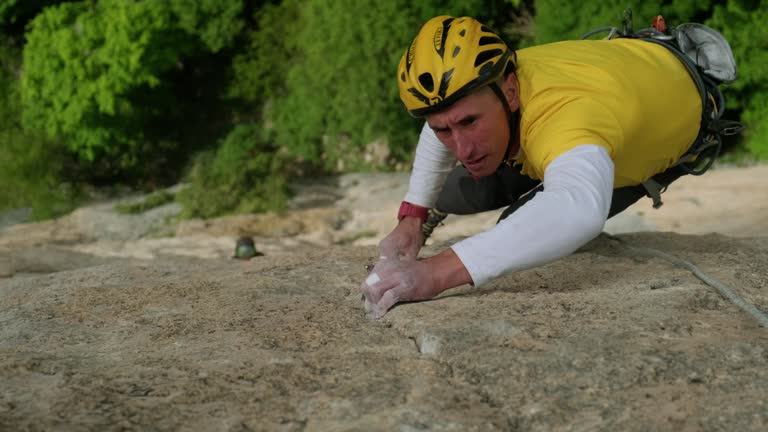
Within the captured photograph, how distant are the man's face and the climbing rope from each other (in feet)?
2.25

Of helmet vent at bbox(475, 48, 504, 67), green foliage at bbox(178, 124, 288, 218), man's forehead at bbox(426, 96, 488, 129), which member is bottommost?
green foliage at bbox(178, 124, 288, 218)

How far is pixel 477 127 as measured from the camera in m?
2.41

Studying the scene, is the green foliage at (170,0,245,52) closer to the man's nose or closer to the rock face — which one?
the rock face

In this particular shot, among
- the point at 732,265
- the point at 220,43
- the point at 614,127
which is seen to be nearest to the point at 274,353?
the point at 614,127

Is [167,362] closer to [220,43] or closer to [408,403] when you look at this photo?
[408,403]

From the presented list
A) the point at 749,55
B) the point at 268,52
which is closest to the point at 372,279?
the point at 749,55

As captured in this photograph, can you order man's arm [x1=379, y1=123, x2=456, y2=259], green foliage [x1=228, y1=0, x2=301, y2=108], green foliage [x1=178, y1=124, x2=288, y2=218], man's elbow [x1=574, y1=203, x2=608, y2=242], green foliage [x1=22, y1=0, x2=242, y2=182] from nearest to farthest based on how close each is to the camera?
man's elbow [x1=574, y1=203, x2=608, y2=242]
man's arm [x1=379, y1=123, x2=456, y2=259]
green foliage [x1=178, y1=124, x2=288, y2=218]
green foliage [x1=22, y1=0, x2=242, y2=182]
green foliage [x1=228, y1=0, x2=301, y2=108]

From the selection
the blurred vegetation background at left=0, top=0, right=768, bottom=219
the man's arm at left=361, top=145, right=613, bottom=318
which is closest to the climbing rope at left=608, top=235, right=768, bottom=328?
the man's arm at left=361, top=145, right=613, bottom=318

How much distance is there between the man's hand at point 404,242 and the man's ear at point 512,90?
692 millimetres

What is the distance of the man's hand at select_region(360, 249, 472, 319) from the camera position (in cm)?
222

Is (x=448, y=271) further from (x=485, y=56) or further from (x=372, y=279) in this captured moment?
(x=485, y=56)

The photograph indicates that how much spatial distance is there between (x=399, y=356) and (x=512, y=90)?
2.85 feet

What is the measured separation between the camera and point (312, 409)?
170cm

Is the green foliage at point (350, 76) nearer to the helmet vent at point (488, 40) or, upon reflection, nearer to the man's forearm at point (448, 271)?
the helmet vent at point (488, 40)
